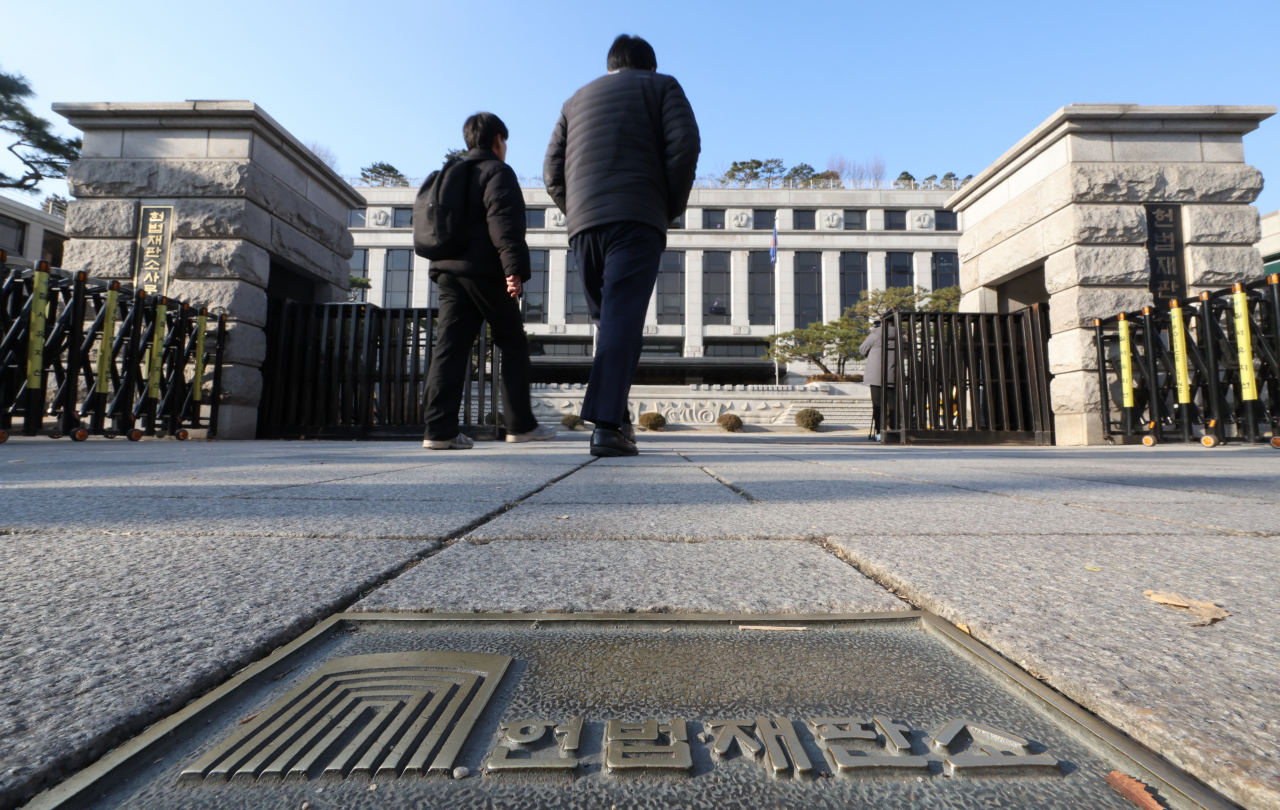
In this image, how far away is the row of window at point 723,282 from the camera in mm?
36281

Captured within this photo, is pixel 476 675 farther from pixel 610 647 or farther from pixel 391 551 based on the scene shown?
pixel 391 551

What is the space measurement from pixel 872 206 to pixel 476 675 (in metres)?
42.4

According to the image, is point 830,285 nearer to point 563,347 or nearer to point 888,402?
point 563,347

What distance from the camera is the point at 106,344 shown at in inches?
190

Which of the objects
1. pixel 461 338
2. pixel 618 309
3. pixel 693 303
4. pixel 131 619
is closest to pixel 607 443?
pixel 618 309

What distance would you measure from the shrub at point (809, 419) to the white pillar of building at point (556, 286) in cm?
2007

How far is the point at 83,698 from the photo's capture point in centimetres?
47

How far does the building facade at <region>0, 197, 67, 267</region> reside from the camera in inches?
685

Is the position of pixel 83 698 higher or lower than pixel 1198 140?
lower

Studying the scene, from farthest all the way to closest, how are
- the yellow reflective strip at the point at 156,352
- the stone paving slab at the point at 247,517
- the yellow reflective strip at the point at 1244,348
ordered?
the yellow reflective strip at the point at 156,352 → the yellow reflective strip at the point at 1244,348 → the stone paving slab at the point at 247,517

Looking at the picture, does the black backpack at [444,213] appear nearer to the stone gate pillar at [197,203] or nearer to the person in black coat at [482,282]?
the person in black coat at [482,282]

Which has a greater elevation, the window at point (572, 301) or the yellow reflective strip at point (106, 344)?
the window at point (572, 301)

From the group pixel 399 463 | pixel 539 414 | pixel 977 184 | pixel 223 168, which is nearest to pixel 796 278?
pixel 539 414

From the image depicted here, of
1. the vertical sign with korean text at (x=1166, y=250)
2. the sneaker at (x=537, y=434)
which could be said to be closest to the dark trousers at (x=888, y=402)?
the vertical sign with korean text at (x=1166, y=250)
